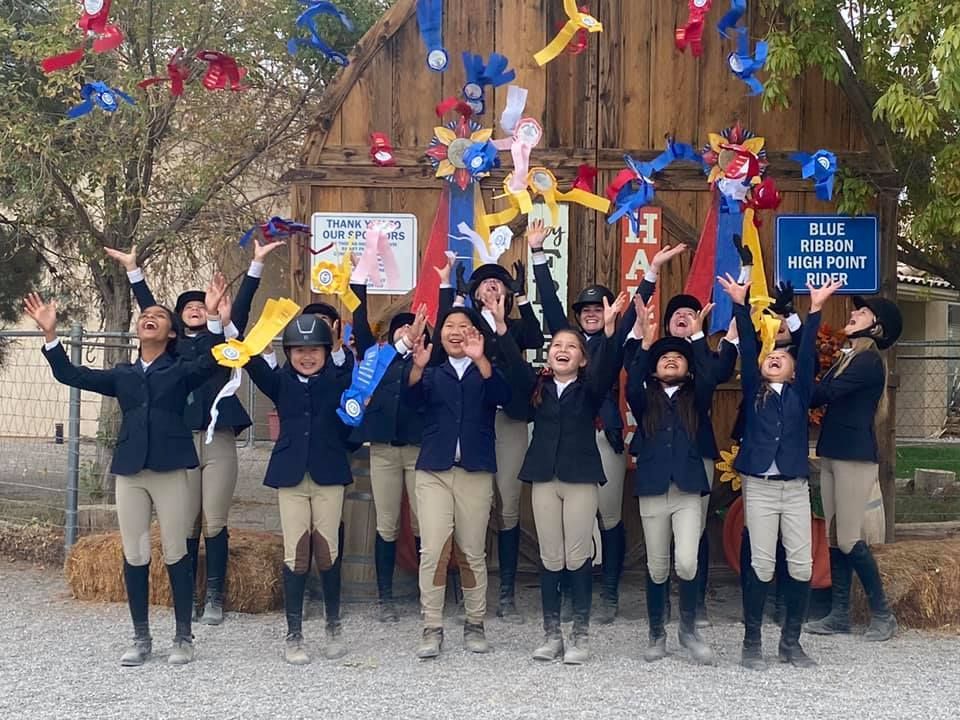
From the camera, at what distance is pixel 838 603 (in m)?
6.19

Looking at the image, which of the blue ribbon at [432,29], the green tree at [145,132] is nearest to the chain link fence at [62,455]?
the green tree at [145,132]

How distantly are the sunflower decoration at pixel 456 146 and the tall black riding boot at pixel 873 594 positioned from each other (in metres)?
3.25

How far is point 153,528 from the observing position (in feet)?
23.4

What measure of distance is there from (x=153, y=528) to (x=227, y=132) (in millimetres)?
4018

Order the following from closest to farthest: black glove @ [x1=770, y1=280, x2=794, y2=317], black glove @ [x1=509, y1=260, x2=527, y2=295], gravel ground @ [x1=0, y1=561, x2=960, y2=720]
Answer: gravel ground @ [x1=0, y1=561, x2=960, y2=720] < black glove @ [x1=770, y1=280, x2=794, y2=317] < black glove @ [x1=509, y1=260, x2=527, y2=295]

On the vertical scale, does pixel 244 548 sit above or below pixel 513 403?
below

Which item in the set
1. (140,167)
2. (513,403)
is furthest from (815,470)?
(140,167)

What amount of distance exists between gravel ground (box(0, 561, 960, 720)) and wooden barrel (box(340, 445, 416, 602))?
0.35 metres

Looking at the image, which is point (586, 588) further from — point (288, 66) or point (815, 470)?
point (288, 66)

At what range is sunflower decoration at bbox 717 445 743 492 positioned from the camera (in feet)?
22.3

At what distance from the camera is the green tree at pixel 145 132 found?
8.45 meters

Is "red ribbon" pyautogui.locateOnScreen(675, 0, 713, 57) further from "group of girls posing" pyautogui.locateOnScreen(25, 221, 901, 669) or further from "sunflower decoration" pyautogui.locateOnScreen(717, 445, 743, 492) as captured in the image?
"sunflower decoration" pyautogui.locateOnScreen(717, 445, 743, 492)

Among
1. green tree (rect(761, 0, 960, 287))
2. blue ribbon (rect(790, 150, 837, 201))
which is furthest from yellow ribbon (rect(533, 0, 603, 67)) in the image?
blue ribbon (rect(790, 150, 837, 201))

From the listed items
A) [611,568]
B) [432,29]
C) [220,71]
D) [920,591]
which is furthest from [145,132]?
[920,591]
